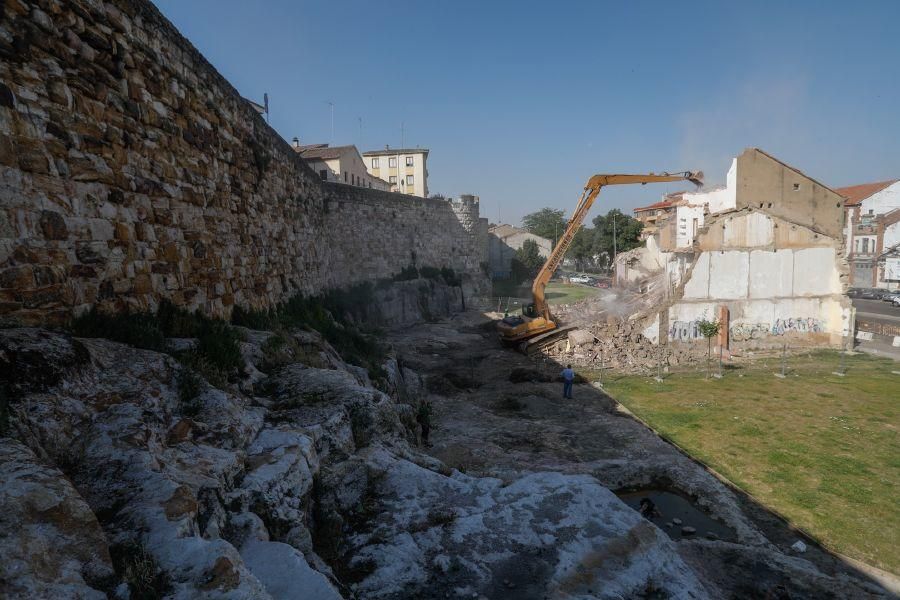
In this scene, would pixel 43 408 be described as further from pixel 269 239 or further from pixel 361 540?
pixel 269 239

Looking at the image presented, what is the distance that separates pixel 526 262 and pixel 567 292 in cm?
859

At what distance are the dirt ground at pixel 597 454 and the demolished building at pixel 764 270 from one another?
Result: 264 inches

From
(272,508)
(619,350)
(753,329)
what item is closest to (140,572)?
(272,508)

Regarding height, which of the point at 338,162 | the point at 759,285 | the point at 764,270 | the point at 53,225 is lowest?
the point at 759,285

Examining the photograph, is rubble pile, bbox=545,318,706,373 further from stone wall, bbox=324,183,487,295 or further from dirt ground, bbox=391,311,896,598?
stone wall, bbox=324,183,487,295

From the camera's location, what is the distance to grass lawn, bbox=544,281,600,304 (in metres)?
32.8

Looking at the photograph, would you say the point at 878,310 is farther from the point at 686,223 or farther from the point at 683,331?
the point at 683,331

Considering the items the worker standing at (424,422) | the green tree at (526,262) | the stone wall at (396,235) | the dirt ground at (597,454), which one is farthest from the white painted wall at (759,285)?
the green tree at (526,262)

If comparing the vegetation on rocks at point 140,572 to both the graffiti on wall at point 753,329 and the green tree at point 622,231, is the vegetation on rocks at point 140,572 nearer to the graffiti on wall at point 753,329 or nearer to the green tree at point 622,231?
the graffiti on wall at point 753,329

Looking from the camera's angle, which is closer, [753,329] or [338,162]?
[753,329]

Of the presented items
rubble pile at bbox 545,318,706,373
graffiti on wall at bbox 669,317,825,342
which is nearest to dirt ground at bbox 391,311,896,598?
rubble pile at bbox 545,318,706,373

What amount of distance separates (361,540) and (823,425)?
1219cm

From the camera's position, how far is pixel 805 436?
10.3 meters

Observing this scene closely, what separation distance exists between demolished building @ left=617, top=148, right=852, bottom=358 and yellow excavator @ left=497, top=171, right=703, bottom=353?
7.64ft
